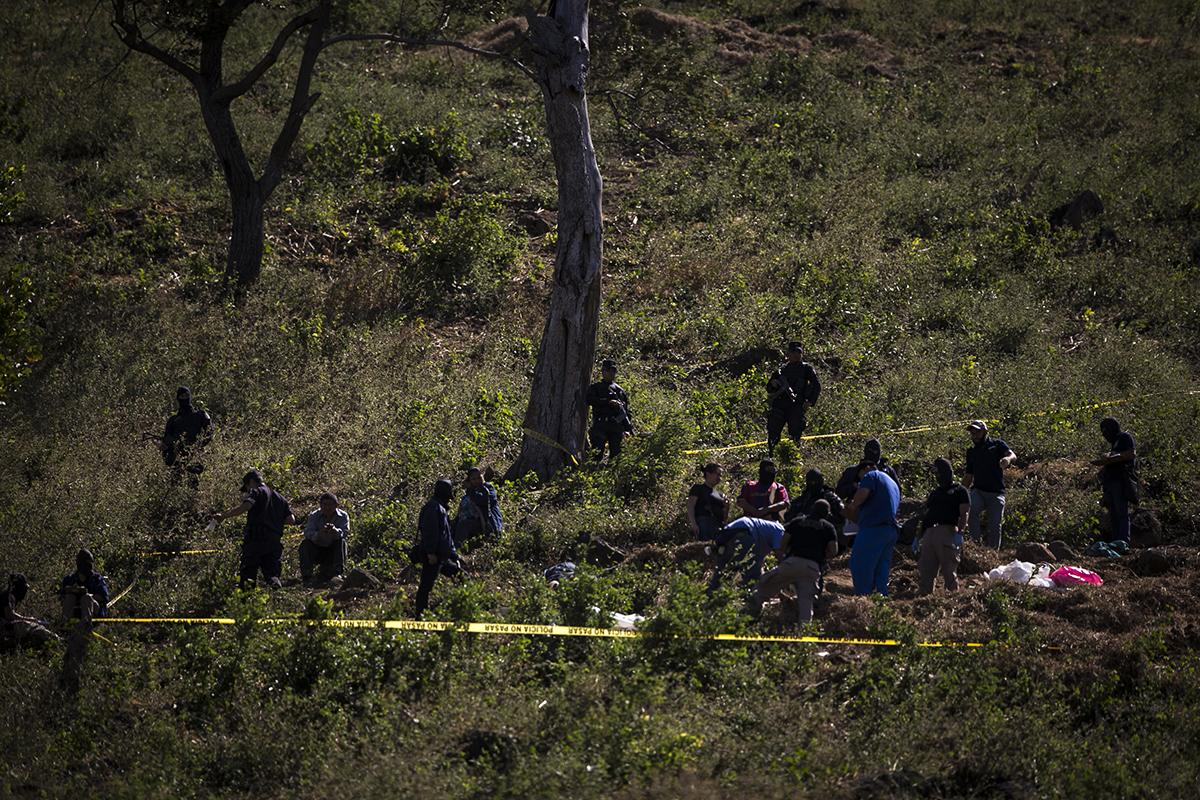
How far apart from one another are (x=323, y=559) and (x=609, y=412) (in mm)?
3956

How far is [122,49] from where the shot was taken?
27891mm

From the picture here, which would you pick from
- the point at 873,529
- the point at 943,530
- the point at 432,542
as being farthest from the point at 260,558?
the point at 943,530

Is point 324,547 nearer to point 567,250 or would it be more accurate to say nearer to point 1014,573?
point 567,250

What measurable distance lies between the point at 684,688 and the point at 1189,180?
740 inches

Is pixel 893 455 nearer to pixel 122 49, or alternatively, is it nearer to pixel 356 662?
pixel 356 662

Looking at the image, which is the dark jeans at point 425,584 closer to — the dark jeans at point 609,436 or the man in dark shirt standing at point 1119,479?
the dark jeans at point 609,436

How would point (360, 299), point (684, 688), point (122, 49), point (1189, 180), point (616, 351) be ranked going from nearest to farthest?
point (684, 688)
point (616, 351)
point (360, 299)
point (1189, 180)
point (122, 49)

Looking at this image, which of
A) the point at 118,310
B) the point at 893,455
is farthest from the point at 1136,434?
the point at 118,310

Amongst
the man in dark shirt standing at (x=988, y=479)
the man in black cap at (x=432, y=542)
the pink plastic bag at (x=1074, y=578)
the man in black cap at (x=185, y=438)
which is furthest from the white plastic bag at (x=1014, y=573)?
the man in black cap at (x=185, y=438)

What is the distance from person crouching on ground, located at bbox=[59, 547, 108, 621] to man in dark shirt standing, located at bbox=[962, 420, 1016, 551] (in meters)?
8.34

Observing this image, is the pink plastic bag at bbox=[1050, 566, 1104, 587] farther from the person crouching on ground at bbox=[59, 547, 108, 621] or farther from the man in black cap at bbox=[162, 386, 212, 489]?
the man in black cap at bbox=[162, 386, 212, 489]

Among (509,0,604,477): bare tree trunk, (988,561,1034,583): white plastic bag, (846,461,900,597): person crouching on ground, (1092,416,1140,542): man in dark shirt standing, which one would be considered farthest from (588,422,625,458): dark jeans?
(1092,416,1140,542): man in dark shirt standing

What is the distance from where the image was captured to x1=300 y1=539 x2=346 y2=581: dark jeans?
40.9ft

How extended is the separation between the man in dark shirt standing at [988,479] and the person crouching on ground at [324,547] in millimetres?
6276
